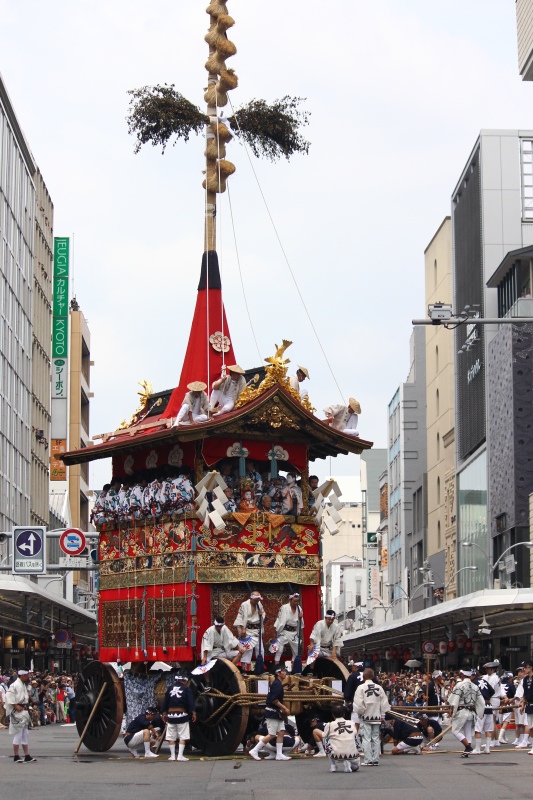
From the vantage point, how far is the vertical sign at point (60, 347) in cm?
9538

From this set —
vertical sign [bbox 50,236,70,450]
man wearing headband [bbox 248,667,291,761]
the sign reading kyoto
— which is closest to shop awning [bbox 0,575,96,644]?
vertical sign [bbox 50,236,70,450]

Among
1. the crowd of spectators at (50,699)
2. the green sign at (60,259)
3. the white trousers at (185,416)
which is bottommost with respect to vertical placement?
the crowd of spectators at (50,699)

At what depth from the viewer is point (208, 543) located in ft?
82.4

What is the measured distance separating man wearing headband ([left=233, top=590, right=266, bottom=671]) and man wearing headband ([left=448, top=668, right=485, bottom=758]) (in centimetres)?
411

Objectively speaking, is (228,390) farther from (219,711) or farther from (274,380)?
(219,711)

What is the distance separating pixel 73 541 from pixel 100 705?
15.6m

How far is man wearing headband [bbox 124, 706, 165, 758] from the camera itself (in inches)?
1000

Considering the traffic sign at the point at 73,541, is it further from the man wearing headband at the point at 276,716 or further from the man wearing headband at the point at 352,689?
the man wearing headband at the point at 352,689

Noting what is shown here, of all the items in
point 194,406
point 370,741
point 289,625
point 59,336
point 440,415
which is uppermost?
point 59,336

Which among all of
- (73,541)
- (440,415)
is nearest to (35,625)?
(73,541)

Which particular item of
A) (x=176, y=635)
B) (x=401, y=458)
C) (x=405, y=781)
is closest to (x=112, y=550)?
(x=176, y=635)

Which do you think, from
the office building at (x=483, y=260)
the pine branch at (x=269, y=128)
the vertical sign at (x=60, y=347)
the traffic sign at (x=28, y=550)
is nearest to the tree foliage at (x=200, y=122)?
A: the pine branch at (x=269, y=128)

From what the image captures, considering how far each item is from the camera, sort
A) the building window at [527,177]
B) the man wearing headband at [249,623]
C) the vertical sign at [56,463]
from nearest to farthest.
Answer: the man wearing headband at [249,623]
the building window at [527,177]
the vertical sign at [56,463]

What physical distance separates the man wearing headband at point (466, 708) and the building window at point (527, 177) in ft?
199
